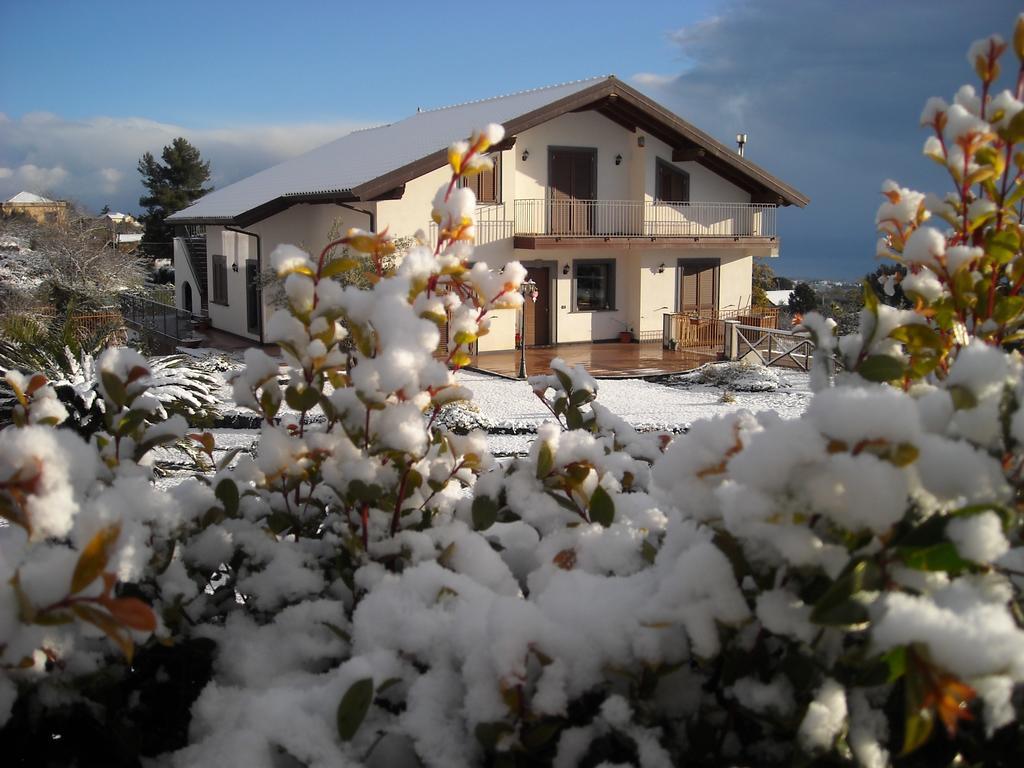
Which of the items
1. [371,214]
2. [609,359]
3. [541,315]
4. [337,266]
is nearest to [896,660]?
[337,266]

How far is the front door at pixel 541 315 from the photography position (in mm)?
19672

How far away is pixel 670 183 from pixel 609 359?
527cm

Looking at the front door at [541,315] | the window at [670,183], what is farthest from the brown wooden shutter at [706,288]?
the front door at [541,315]

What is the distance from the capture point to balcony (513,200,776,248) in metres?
18.9

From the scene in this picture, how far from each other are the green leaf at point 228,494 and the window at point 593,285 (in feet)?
61.3

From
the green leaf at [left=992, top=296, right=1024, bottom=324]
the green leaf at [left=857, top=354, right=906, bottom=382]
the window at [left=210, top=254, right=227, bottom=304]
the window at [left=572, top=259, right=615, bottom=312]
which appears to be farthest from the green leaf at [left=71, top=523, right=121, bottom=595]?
the window at [left=210, top=254, right=227, bottom=304]

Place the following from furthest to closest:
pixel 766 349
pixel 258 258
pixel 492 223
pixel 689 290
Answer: pixel 689 290 < pixel 258 258 < pixel 766 349 < pixel 492 223

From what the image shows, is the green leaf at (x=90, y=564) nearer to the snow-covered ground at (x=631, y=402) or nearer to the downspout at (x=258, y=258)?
the snow-covered ground at (x=631, y=402)

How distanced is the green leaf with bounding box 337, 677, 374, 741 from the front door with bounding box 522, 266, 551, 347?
61.0ft

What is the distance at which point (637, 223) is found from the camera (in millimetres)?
20094

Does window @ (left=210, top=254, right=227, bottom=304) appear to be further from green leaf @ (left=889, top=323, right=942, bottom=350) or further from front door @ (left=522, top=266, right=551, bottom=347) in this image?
green leaf @ (left=889, top=323, right=942, bottom=350)

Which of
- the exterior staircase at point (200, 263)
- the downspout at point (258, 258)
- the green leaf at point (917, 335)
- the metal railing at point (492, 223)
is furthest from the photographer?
the exterior staircase at point (200, 263)

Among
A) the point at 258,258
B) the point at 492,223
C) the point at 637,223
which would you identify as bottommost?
the point at 258,258

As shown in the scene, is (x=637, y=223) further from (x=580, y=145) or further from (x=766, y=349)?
(x=766, y=349)
